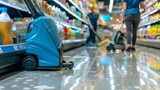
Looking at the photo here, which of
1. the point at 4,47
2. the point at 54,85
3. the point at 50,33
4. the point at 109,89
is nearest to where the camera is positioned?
the point at 109,89

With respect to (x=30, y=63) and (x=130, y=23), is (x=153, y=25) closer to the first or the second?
(x=130, y=23)

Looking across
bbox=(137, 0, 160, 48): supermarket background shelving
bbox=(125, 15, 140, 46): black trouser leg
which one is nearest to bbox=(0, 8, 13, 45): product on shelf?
bbox=(125, 15, 140, 46): black trouser leg

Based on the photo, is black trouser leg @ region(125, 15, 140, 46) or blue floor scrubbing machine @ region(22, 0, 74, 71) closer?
blue floor scrubbing machine @ region(22, 0, 74, 71)

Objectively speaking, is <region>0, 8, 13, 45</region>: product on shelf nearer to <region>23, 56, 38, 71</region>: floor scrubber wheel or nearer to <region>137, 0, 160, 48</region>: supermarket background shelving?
<region>23, 56, 38, 71</region>: floor scrubber wheel

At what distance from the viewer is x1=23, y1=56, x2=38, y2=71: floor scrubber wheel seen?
2.30 meters

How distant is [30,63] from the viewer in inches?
91.5

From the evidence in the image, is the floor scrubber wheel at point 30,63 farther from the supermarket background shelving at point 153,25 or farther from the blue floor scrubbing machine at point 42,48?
the supermarket background shelving at point 153,25

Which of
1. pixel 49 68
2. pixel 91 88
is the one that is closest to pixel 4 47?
pixel 49 68

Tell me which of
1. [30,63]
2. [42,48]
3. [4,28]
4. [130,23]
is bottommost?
[30,63]

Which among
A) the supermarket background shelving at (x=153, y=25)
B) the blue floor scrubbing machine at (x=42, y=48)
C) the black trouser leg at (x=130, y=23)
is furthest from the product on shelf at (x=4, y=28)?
the supermarket background shelving at (x=153, y=25)

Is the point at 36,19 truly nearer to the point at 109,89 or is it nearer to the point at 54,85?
the point at 54,85

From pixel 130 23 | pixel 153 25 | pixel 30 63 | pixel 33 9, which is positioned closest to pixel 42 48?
pixel 30 63

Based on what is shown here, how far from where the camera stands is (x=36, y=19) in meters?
2.34

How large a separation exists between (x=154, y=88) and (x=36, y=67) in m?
1.15
